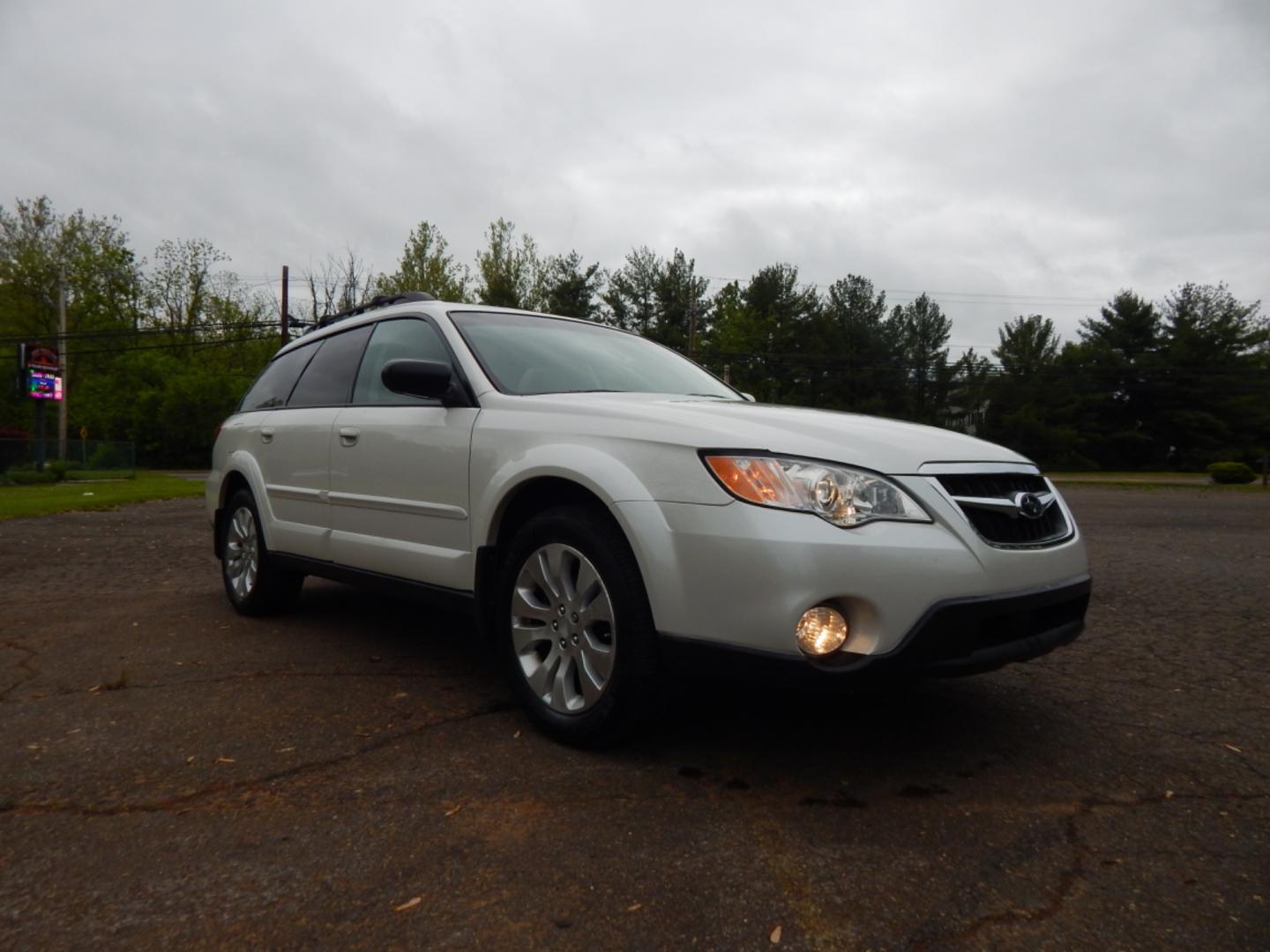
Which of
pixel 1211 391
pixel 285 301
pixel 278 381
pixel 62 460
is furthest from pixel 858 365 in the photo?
pixel 278 381

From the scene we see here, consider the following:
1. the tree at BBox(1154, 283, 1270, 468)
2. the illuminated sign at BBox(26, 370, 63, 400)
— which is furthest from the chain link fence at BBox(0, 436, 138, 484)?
the tree at BBox(1154, 283, 1270, 468)

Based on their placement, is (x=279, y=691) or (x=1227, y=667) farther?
(x=1227, y=667)

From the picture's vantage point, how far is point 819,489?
2.70 meters

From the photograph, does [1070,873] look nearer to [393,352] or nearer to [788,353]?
[393,352]

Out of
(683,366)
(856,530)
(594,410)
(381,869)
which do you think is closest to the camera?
(381,869)

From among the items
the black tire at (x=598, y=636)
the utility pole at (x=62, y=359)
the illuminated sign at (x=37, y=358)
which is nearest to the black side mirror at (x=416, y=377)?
the black tire at (x=598, y=636)

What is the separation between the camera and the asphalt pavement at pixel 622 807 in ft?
6.71

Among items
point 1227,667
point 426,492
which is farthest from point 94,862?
point 1227,667

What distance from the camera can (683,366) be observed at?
4746 mm

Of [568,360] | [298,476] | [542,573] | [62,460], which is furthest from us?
[62,460]

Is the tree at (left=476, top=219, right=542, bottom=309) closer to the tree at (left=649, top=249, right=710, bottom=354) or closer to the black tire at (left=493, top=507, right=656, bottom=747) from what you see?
the tree at (left=649, top=249, right=710, bottom=354)

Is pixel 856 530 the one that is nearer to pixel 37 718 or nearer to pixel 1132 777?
pixel 1132 777

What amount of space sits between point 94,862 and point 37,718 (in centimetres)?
147

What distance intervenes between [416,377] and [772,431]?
59.0 inches
